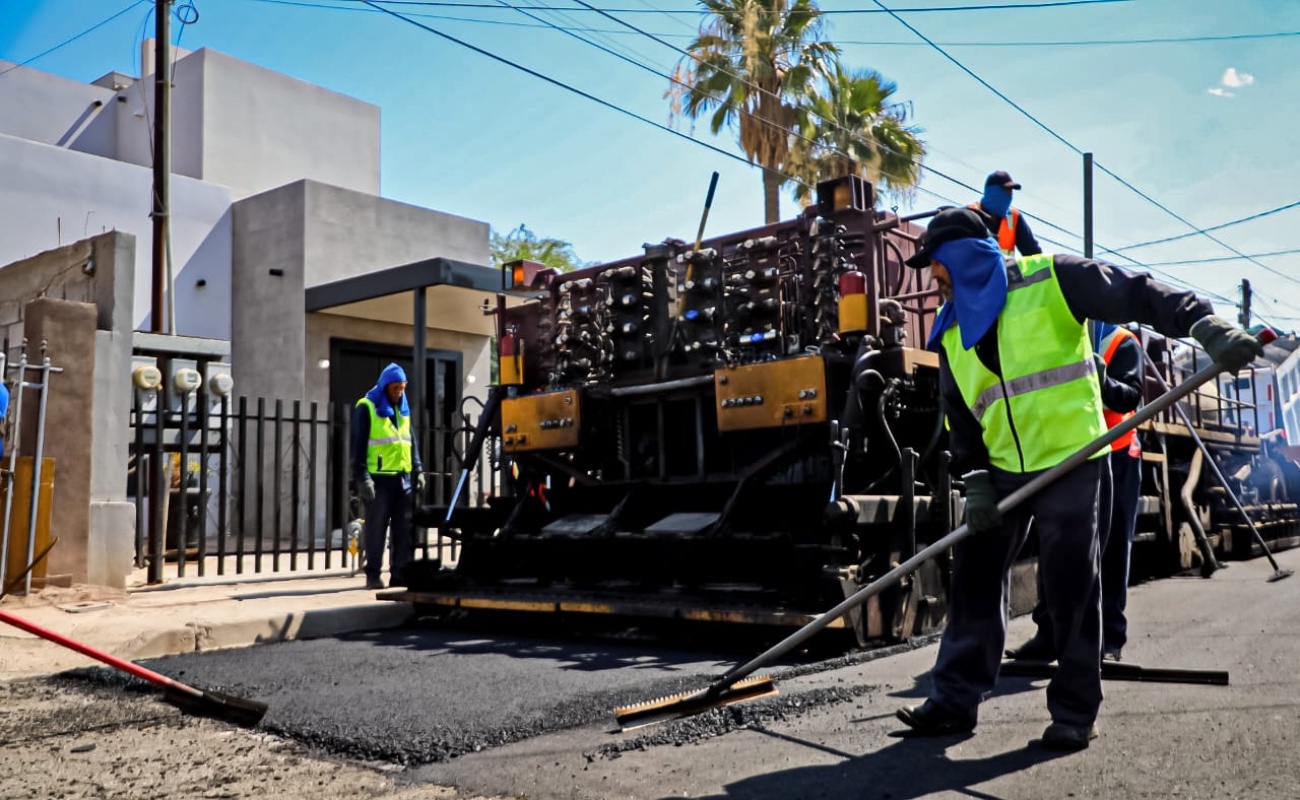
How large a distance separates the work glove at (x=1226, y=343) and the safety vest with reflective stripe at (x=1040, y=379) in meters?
0.42

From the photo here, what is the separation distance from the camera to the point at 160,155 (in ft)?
46.3

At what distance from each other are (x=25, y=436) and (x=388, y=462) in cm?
261

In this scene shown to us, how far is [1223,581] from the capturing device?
9008 mm

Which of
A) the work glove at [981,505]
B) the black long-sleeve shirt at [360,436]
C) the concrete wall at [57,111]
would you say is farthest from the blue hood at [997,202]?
the concrete wall at [57,111]

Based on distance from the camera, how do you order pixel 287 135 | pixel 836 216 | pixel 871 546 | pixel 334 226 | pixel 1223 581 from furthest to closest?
pixel 287 135 → pixel 334 226 → pixel 1223 581 → pixel 836 216 → pixel 871 546

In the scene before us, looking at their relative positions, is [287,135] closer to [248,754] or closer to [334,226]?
[334,226]

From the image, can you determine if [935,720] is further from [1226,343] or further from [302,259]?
[302,259]

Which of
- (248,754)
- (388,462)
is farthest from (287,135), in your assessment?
(248,754)

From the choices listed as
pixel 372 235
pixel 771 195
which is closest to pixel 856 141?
pixel 771 195

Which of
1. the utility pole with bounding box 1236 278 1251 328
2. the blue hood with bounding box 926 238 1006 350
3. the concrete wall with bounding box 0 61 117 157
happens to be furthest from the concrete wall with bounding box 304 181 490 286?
the utility pole with bounding box 1236 278 1251 328

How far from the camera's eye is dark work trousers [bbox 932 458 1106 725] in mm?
3512

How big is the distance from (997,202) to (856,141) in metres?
16.4

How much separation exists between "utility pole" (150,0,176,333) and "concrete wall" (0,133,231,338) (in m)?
2.75

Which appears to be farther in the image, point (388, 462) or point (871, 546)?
point (388, 462)
